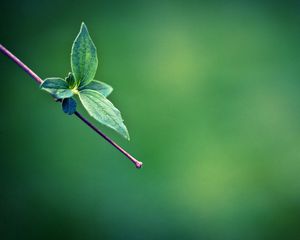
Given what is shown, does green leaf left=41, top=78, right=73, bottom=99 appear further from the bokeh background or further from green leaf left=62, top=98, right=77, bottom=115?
the bokeh background

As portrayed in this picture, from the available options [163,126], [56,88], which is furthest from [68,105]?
[163,126]

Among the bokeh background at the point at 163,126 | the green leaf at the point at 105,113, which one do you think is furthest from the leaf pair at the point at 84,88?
the bokeh background at the point at 163,126

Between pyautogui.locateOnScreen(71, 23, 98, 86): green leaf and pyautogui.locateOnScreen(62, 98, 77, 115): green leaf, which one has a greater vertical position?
pyautogui.locateOnScreen(71, 23, 98, 86): green leaf

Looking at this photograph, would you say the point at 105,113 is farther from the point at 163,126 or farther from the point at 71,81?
the point at 163,126

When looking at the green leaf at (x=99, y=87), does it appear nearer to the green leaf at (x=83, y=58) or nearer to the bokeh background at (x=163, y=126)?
the green leaf at (x=83, y=58)

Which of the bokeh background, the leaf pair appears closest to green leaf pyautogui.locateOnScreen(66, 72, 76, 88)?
the leaf pair

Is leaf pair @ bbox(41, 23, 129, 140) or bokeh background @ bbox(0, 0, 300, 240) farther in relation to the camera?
bokeh background @ bbox(0, 0, 300, 240)
